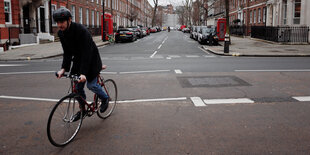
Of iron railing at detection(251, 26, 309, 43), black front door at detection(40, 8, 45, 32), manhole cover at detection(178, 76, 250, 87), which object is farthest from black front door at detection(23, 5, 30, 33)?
iron railing at detection(251, 26, 309, 43)

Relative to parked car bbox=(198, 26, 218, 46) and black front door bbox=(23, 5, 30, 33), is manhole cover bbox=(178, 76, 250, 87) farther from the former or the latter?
black front door bbox=(23, 5, 30, 33)

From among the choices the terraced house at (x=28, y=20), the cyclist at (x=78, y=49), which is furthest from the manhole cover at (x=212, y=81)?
the terraced house at (x=28, y=20)

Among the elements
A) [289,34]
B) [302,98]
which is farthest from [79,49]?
[289,34]

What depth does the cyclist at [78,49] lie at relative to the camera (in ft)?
13.0

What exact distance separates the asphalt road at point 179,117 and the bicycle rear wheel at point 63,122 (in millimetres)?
132

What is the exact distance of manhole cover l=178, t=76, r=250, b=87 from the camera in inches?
323

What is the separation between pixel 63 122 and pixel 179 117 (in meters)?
2.09

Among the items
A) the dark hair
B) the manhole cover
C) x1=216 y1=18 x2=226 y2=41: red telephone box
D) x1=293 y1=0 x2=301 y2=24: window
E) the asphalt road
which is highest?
x1=293 y1=0 x2=301 y2=24: window

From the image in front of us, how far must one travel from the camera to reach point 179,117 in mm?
5293

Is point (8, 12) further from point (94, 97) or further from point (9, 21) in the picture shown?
point (94, 97)

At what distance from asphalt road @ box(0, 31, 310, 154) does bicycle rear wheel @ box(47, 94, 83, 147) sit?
13 centimetres

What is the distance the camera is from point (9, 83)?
8867 millimetres

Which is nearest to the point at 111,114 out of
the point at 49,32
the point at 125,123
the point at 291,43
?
the point at 125,123

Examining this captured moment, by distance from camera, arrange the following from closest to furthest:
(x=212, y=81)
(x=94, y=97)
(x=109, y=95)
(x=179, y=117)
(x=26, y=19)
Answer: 1. (x=94, y=97)
2. (x=179, y=117)
3. (x=109, y=95)
4. (x=212, y=81)
5. (x=26, y=19)
